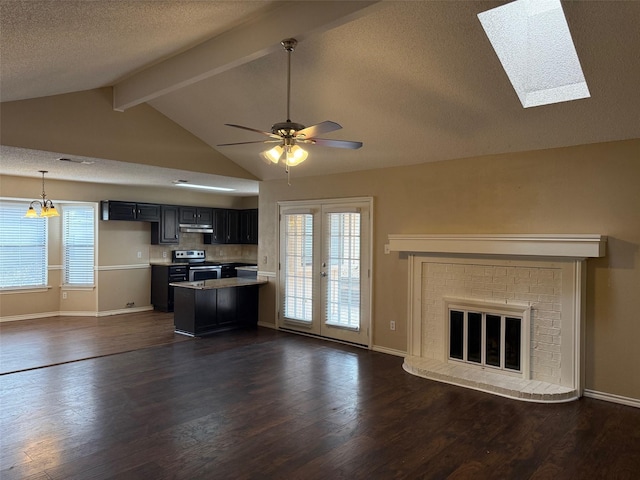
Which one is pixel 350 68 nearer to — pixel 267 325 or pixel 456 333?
pixel 456 333

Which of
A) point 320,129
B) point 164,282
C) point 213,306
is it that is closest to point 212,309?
point 213,306

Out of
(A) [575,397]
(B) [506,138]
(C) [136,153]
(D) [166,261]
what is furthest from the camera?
(D) [166,261]

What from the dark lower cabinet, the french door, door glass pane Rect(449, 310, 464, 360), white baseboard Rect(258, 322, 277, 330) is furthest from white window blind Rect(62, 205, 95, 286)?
door glass pane Rect(449, 310, 464, 360)

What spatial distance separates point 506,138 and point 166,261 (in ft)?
22.7

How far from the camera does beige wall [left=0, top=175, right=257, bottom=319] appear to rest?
7.39 metres

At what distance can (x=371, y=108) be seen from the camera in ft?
14.5

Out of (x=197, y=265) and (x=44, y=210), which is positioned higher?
(x=44, y=210)

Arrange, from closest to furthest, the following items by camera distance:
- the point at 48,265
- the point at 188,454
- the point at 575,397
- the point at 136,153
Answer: the point at 188,454, the point at 575,397, the point at 136,153, the point at 48,265

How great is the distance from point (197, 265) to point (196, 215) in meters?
1.07

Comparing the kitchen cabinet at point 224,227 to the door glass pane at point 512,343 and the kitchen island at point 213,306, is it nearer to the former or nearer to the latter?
the kitchen island at point 213,306

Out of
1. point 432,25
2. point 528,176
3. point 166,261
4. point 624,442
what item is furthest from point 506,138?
point 166,261

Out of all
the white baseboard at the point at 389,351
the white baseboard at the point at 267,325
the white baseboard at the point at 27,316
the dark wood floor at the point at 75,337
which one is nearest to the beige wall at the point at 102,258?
the white baseboard at the point at 27,316

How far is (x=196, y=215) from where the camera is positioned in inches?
359

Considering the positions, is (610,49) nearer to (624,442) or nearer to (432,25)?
(432,25)
